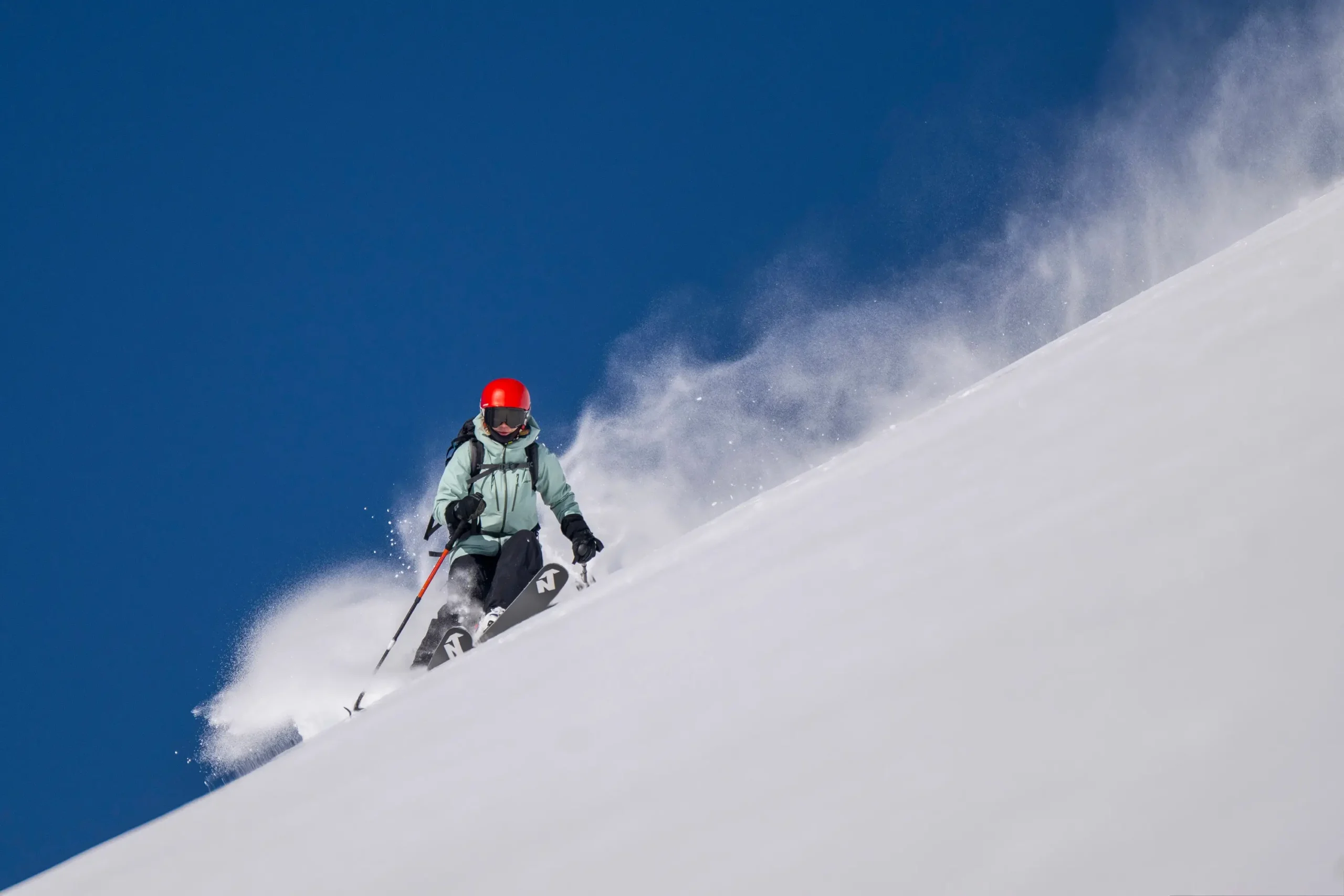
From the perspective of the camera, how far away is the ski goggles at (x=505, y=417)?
5180mm

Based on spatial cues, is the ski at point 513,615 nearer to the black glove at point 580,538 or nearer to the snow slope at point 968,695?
the black glove at point 580,538

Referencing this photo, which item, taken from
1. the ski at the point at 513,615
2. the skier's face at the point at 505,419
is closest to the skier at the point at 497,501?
the skier's face at the point at 505,419

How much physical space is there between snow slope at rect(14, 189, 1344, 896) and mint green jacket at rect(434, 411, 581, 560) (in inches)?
114

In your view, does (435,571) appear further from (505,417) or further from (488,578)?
(505,417)

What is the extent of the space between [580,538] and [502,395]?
943 mm

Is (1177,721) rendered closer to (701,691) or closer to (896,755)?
(896,755)

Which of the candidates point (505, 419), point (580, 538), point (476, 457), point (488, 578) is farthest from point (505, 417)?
point (488, 578)

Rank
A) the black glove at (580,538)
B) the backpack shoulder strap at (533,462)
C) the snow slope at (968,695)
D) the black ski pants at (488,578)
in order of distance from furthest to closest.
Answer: the backpack shoulder strap at (533,462) < the black glove at (580,538) < the black ski pants at (488,578) < the snow slope at (968,695)

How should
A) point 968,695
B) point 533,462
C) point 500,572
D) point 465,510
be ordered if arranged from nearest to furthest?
1. point 968,695
2. point 500,572
3. point 465,510
4. point 533,462

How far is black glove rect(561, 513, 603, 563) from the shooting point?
5.09 m

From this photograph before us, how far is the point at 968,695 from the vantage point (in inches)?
44.1

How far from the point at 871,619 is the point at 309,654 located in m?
7.18

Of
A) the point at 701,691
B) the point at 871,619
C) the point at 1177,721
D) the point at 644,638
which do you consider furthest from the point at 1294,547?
the point at 644,638

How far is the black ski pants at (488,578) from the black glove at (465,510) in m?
0.24
